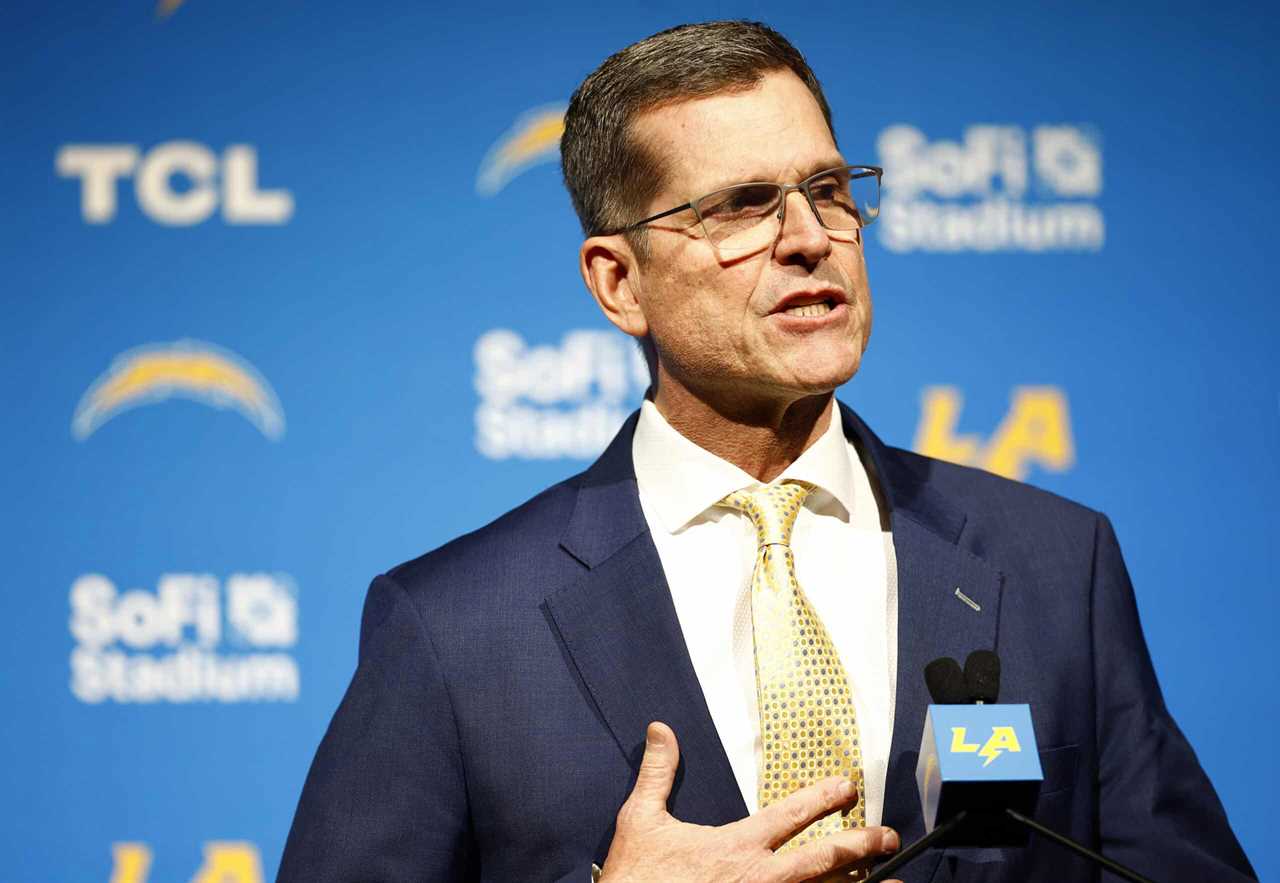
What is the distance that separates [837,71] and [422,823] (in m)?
1.90

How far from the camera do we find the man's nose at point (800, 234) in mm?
1672

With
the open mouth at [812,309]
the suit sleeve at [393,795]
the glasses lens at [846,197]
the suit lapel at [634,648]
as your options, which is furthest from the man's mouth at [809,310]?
the suit sleeve at [393,795]

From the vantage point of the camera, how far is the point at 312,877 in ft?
5.39

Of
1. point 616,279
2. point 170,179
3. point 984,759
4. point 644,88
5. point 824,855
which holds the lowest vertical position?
point 824,855

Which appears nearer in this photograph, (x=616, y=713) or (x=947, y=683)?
(x=947, y=683)

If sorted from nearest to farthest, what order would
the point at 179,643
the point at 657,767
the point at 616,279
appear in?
the point at 657,767 → the point at 616,279 → the point at 179,643

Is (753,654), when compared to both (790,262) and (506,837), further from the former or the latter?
(790,262)

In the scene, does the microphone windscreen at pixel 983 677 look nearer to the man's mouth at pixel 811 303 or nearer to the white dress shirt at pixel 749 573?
the white dress shirt at pixel 749 573

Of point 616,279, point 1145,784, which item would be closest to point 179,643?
point 616,279

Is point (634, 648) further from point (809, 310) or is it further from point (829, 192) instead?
point (829, 192)

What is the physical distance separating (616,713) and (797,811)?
0.29 metres

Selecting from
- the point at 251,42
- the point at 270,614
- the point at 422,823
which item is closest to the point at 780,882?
the point at 422,823

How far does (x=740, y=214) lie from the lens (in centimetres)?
172

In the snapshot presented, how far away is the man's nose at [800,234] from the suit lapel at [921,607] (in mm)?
320
